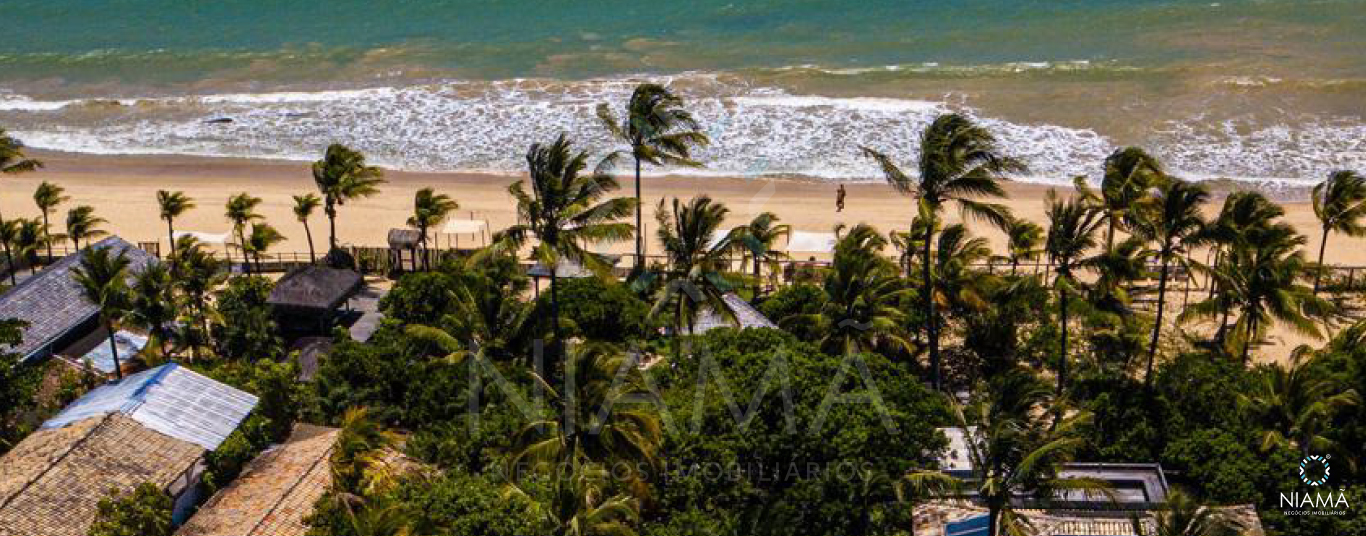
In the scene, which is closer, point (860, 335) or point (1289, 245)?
point (860, 335)

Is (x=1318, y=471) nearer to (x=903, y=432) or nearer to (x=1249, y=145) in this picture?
(x=903, y=432)

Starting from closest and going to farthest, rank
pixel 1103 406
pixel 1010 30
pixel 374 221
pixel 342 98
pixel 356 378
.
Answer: pixel 1103 406
pixel 356 378
pixel 374 221
pixel 342 98
pixel 1010 30

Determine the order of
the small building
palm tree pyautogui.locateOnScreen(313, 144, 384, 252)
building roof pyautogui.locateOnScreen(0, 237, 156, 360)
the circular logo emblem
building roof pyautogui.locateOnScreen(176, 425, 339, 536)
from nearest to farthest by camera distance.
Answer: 1. the small building
2. building roof pyautogui.locateOnScreen(176, 425, 339, 536)
3. the circular logo emblem
4. building roof pyautogui.locateOnScreen(0, 237, 156, 360)
5. palm tree pyautogui.locateOnScreen(313, 144, 384, 252)

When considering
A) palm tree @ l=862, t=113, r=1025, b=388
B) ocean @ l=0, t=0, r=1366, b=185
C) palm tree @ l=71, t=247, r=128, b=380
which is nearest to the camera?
palm tree @ l=862, t=113, r=1025, b=388

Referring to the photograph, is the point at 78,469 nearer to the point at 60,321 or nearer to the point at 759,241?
the point at 60,321

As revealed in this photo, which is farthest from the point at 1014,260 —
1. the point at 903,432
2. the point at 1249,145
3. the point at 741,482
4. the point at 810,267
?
the point at 1249,145

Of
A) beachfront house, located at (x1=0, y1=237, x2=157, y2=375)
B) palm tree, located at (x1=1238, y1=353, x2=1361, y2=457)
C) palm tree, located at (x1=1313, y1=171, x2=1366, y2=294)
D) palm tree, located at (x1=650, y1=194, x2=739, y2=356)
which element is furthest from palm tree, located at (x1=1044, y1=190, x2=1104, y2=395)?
beachfront house, located at (x1=0, y1=237, x2=157, y2=375)

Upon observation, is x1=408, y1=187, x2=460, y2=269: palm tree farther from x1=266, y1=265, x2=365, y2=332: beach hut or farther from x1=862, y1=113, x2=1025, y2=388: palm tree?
x1=862, y1=113, x2=1025, y2=388: palm tree
